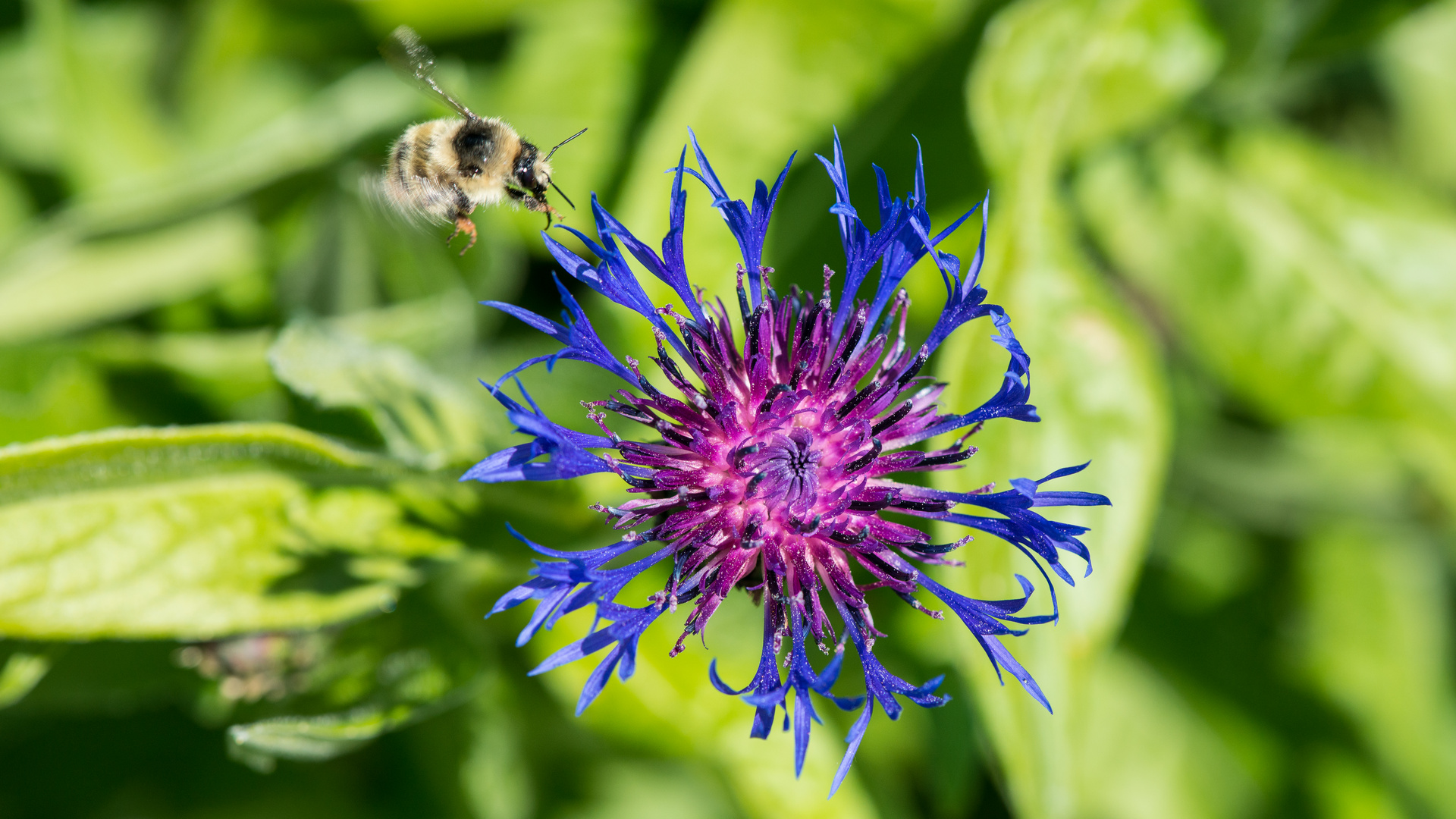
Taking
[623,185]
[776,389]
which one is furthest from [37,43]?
[776,389]

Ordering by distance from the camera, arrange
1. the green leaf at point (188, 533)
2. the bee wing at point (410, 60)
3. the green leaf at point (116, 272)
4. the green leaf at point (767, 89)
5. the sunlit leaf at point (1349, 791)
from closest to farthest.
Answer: the green leaf at point (188, 533), the bee wing at point (410, 60), the green leaf at point (767, 89), the green leaf at point (116, 272), the sunlit leaf at point (1349, 791)

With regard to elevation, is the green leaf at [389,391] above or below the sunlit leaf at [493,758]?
above

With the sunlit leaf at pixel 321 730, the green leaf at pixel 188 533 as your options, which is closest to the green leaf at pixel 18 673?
the green leaf at pixel 188 533

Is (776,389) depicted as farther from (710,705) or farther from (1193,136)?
(1193,136)

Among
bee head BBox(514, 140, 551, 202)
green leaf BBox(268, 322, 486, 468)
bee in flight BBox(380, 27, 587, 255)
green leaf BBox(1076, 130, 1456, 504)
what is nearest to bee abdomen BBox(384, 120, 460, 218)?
bee in flight BBox(380, 27, 587, 255)

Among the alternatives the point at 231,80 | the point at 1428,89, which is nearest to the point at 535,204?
the point at 231,80

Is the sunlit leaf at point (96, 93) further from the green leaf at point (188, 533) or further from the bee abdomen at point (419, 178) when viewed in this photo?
the green leaf at point (188, 533)

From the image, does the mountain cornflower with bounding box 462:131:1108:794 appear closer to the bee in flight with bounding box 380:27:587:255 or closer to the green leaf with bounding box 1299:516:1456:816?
the bee in flight with bounding box 380:27:587:255
